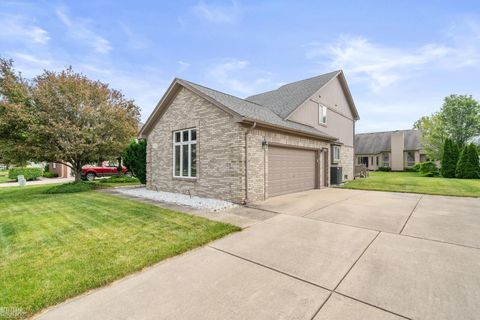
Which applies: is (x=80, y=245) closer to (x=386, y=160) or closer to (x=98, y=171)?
(x=98, y=171)

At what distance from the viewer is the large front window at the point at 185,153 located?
9984 millimetres

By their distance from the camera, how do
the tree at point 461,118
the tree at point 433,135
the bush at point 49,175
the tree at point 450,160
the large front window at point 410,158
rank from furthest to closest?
the large front window at point 410,158 → the tree at point 461,118 → the tree at point 433,135 → the bush at point 49,175 → the tree at point 450,160

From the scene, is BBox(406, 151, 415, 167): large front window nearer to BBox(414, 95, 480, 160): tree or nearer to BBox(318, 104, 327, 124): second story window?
BBox(414, 95, 480, 160): tree

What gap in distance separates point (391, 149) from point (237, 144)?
1343 inches

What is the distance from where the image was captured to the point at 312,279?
3.04 m

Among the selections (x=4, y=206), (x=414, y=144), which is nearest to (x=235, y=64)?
(x=4, y=206)

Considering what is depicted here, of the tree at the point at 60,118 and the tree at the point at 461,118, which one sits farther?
the tree at the point at 461,118

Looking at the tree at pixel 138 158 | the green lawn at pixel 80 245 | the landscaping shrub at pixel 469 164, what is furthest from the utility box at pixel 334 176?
the landscaping shrub at pixel 469 164

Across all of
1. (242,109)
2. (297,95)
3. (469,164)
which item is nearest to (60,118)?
(242,109)

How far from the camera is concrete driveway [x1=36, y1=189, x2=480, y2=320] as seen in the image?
242 centimetres

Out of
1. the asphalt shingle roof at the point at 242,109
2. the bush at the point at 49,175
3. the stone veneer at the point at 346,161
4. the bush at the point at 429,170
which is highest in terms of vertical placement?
the asphalt shingle roof at the point at 242,109

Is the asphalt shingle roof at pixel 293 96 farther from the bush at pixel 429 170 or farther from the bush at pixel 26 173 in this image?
the bush at pixel 26 173

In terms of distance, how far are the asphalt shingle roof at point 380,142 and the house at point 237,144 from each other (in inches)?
958

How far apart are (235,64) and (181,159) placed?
9094 millimetres
